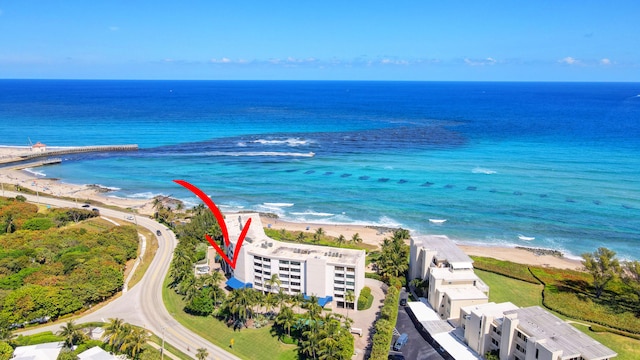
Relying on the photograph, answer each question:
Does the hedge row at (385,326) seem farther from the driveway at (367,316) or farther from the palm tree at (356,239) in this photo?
the palm tree at (356,239)

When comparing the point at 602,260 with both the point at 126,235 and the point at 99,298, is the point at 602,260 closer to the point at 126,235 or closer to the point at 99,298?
the point at 99,298

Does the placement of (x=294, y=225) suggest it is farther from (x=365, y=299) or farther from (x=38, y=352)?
(x=38, y=352)

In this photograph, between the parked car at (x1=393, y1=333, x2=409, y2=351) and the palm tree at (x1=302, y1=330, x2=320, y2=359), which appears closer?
the palm tree at (x1=302, y1=330, x2=320, y2=359)

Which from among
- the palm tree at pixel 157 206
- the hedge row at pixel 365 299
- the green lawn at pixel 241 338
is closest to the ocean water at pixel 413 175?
the palm tree at pixel 157 206

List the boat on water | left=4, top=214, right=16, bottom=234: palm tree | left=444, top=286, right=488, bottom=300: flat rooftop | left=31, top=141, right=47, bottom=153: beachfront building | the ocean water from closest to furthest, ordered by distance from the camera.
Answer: left=444, top=286, right=488, bottom=300: flat rooftop < left=4, top=214, right=16, bottom=234: palm tree < the ocean water < the boat on water < left=31, top=141, right=47, bottom=153: beachfront building

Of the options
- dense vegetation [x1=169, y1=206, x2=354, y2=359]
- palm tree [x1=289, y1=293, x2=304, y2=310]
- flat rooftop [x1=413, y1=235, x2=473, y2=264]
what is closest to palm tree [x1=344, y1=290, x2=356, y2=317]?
dense vegetation [x1=169, y1=206, x2=354, y2=359]

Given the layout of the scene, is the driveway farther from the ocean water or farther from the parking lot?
the ocean water
